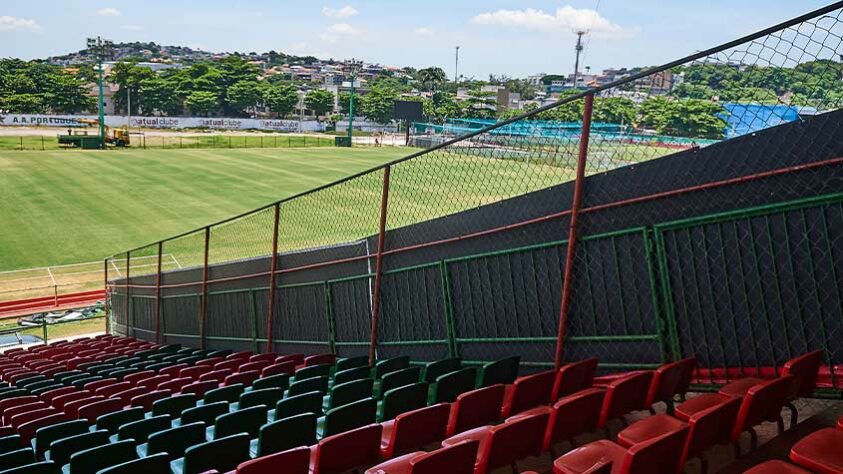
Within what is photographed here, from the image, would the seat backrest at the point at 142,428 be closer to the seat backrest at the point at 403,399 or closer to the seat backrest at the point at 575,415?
the seat backrest at the point at 403,399

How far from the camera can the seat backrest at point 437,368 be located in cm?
621

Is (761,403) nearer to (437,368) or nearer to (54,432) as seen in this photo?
(437,368)

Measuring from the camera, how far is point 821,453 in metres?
3.19

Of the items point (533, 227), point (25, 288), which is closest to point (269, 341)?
point (533, 227)

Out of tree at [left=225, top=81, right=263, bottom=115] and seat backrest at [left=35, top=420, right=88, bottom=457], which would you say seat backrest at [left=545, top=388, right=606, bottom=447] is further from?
tree at [left=225, top=81, right=263, bottom=115]

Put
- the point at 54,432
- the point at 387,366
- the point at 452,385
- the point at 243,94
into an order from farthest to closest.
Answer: the point at 243,94
the point at 387,366
the point at 54,432
the point at 452,385

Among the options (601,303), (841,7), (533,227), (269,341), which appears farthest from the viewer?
(269,341)

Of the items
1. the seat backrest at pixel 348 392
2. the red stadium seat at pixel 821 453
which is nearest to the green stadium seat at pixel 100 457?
the seat backrest at pixel 348 392

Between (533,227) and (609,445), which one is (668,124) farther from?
(609,445)

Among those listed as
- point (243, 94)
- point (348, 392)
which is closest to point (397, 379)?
point (348, 392)

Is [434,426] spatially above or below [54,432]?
above

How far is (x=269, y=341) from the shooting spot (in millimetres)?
10984

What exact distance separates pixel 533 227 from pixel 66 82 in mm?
99240

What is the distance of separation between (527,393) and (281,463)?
2.04 metres
